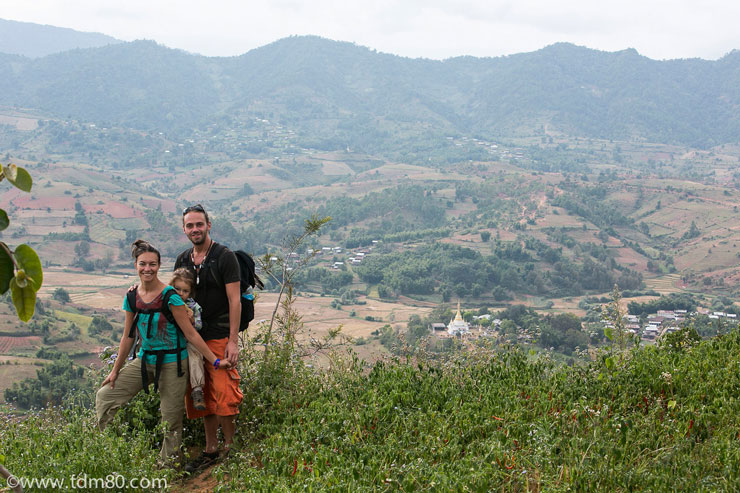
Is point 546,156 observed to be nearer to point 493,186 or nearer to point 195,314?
point 493,186

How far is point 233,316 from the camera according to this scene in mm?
3244

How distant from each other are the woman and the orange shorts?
0.25 ft

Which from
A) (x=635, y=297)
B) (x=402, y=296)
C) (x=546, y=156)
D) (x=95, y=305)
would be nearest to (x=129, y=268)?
(x=95, y=305)

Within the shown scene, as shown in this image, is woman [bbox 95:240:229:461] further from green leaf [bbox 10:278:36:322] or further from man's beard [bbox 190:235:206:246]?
green leaf [bbox 10:278:36:322]

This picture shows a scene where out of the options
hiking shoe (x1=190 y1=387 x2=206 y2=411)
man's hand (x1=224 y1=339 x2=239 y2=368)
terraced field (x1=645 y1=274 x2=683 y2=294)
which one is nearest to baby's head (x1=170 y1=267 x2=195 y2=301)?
man's hand (x1=224 y1=339 x2=239 y2=368)

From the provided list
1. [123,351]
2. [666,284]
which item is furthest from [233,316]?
[666,284]

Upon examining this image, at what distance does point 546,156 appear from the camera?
458ft

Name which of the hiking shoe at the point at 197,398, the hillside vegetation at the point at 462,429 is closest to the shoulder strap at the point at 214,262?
the hiking shoe at the point at 197,398

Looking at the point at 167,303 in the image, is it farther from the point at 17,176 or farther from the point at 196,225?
the point at 17,176

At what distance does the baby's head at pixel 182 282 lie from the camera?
3.22 meters

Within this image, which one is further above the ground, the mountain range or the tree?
the mountain range

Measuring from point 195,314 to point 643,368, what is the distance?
262 cm

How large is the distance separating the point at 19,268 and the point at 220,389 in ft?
7.19

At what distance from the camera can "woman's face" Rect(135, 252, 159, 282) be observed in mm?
3094
